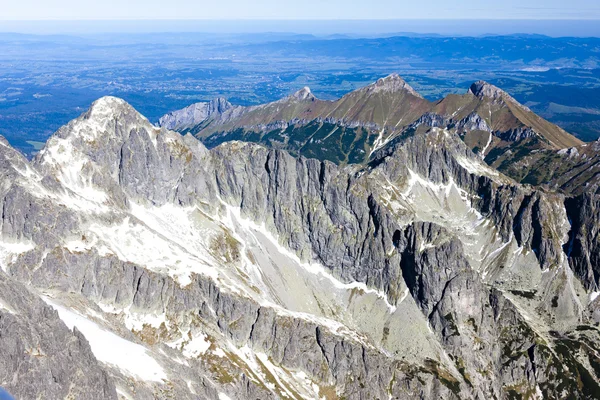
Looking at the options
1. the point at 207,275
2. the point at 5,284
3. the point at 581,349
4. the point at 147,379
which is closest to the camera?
the point at 5,284

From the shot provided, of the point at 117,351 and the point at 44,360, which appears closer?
Result: the point at 44,360

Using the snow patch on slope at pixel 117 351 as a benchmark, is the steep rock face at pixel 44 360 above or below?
above

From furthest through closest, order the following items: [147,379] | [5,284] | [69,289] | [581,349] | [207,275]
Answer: [581,349]
[207,275]
[69,289]
[147,379]
[5,284]

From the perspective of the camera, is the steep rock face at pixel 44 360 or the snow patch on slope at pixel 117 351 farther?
the snow patch on slope at pixel 117 351

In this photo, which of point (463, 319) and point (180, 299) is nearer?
point (180, 299)

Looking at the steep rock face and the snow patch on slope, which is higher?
the steep rock face

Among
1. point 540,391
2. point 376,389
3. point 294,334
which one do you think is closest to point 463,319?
point 540,391

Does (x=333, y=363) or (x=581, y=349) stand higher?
(x=333, y=363)

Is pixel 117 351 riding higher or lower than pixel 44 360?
lower

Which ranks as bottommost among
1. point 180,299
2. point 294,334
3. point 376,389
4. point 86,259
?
point 376,389

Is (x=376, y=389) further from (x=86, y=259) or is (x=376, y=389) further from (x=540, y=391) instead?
(x=86, y=259)

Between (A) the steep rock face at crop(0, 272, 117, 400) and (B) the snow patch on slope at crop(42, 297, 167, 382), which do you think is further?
(B) the snow patch on slope at crop(42, 297, 167, 382)
